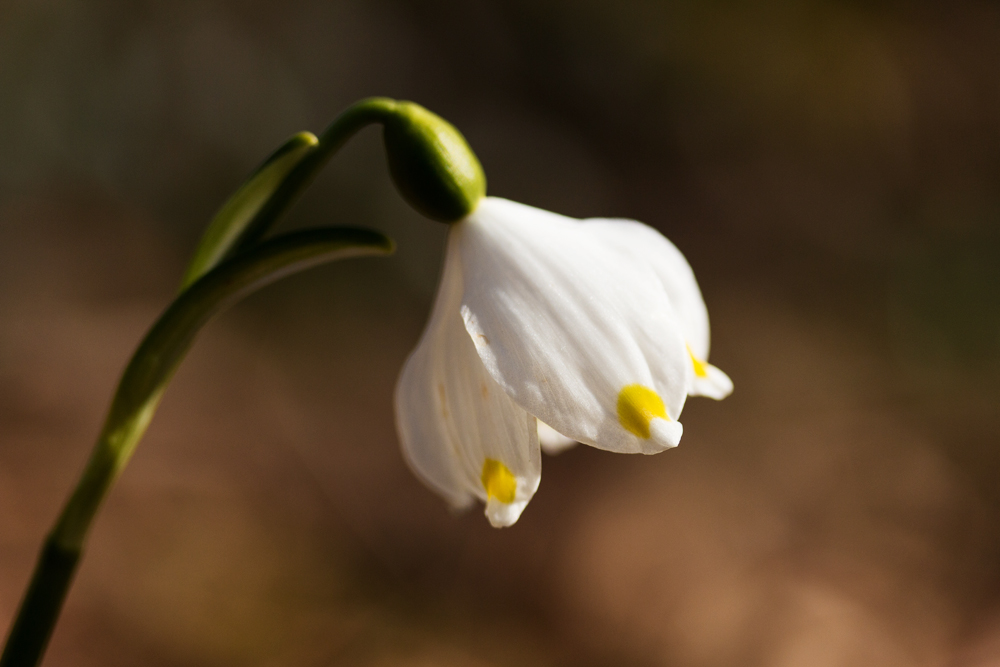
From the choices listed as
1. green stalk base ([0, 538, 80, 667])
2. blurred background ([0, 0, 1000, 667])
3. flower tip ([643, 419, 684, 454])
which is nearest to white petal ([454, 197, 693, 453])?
flower tip ([643, 419, 684, 454])

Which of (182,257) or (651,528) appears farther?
(182,257)

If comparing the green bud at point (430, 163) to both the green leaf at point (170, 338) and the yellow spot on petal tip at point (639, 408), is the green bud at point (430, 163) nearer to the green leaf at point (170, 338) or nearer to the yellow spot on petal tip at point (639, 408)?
the green leaf at point (170, 338)

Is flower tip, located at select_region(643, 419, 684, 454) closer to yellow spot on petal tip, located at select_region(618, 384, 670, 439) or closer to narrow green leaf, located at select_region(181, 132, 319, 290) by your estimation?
yellow spot on petal tip, located at select_region(618, 384, 670, 439)

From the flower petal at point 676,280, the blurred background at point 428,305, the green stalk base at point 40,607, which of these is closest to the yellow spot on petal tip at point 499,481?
the flower petal at point 676,280

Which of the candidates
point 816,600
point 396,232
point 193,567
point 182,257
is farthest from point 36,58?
point 816,600

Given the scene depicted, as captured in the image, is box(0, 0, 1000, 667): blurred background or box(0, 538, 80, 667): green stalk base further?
box(0, 0, 1000, 667): blurred background

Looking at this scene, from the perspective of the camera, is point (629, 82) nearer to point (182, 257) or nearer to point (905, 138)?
point (905, 138)

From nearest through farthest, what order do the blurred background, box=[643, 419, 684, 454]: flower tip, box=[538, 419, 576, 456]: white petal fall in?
box=[643, 419, 684, 454]: flower tip < box=[538, 419, 576, 456]: white petal < the blurred background

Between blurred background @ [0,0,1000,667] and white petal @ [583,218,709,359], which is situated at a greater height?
white petal @ [583,218,709,359]

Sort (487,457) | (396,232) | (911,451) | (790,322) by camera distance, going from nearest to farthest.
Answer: (487,457) → (911,451) → (790,322) → (396,232)
